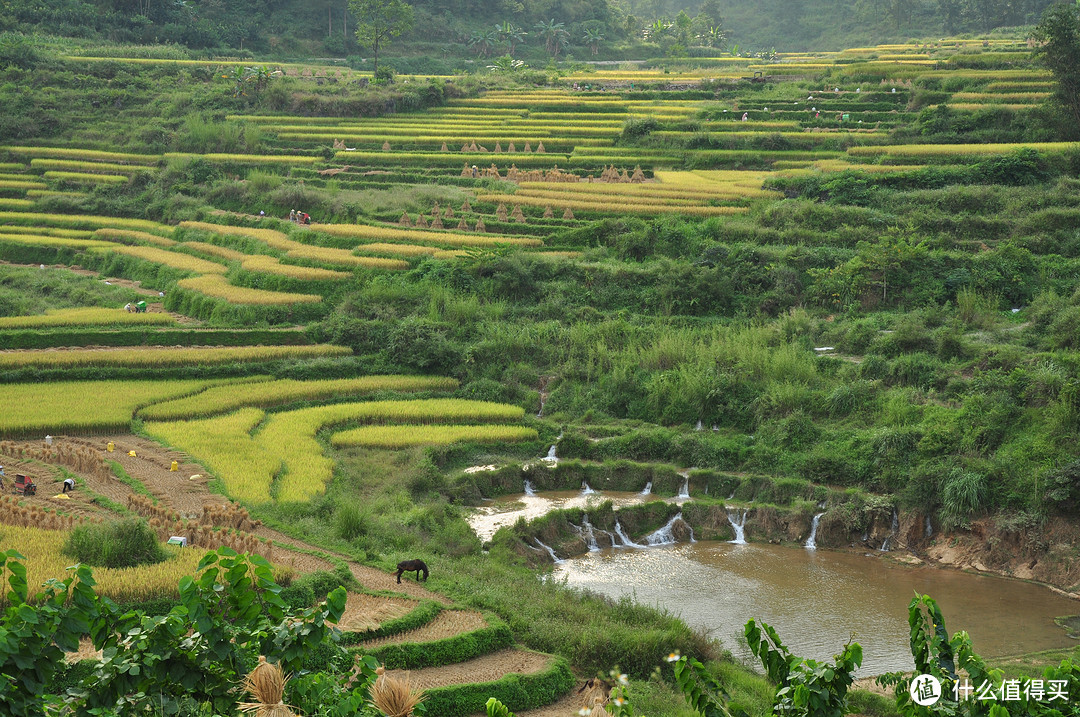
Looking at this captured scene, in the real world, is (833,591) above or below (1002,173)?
below

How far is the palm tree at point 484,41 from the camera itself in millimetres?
74250

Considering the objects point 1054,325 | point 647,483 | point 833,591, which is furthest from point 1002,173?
point 833,591

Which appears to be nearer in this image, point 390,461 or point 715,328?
point 390,461

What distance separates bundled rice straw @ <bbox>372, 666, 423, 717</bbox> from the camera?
830 centimetres

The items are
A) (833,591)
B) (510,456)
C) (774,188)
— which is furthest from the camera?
(774,188)

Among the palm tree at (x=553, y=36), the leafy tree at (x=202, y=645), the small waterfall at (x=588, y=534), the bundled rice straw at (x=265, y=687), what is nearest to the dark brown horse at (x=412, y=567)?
the small waterfall at (x=588, y=534)

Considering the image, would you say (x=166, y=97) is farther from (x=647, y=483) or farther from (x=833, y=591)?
(x=833, y=591)

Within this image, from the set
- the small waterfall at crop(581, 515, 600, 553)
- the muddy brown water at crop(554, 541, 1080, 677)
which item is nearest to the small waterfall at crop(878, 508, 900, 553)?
the muddy brown water at crop(554, 541, 1080, 677)

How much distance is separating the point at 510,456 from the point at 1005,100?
27847 mm

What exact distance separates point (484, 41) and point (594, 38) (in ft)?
28.5

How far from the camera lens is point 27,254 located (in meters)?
39.2

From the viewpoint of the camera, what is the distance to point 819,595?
→ 19.2 metres

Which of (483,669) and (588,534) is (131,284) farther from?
(483,669)

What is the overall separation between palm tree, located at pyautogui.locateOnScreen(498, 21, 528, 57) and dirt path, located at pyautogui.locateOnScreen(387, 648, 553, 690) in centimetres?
6525
